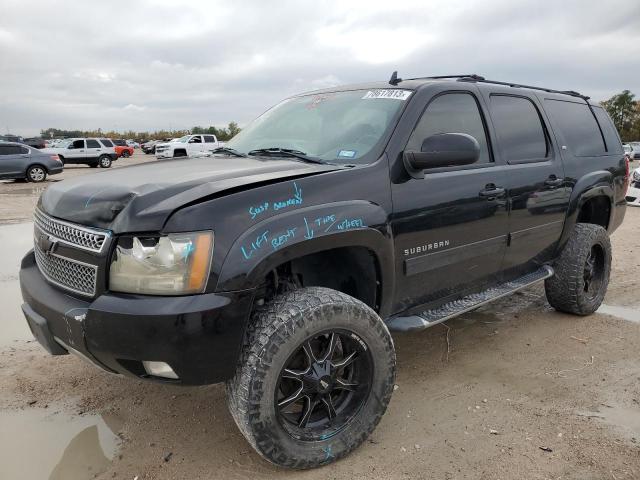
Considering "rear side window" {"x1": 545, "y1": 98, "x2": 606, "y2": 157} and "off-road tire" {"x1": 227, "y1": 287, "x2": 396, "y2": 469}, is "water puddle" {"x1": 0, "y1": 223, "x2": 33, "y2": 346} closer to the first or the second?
"off-road tire" {"x1": 227, "y1": 287, "x2": 396, "y2": 469}

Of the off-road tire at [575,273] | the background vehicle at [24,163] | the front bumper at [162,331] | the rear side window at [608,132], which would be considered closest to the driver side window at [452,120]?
the off-road tire at [575,273]

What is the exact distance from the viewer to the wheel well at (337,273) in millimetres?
2746

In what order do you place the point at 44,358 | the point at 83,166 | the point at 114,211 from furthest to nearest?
the point at 83,166 < the point at 44,358 < the point at 114,211

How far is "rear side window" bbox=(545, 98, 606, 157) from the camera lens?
4.41m

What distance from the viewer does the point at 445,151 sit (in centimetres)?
280

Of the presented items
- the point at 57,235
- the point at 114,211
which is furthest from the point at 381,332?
the point at 57,235

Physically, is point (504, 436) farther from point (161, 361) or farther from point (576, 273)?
point (576, 273)

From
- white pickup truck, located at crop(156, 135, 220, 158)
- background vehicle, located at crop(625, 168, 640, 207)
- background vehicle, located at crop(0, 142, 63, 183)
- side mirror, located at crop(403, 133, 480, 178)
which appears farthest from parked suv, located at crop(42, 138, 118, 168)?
side mirror, located at crop(403, 133, 480, 178)

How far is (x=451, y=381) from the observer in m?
3.44

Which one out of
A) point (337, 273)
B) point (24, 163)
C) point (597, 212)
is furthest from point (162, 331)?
point (24, 163)

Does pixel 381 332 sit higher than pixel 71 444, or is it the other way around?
pixel 381 332

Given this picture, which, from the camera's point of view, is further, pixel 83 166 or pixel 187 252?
pixel 83 166

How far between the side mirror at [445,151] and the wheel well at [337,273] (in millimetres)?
603

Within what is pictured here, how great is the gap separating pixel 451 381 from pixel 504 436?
68cm
